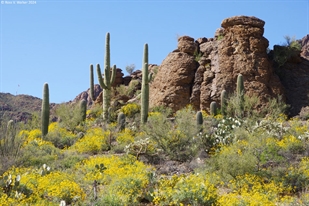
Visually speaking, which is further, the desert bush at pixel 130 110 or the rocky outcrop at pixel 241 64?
the desert bush at pixel 130 110

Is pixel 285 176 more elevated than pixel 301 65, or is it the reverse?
pixel 301 65

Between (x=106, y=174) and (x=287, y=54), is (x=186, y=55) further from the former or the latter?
(x=106, y=174)

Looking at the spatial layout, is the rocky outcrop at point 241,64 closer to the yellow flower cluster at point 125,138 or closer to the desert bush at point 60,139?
the yellow flower cluster at point 125,138

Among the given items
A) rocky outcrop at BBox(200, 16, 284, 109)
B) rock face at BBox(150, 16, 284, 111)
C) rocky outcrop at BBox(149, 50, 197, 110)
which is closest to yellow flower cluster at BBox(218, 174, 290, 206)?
rocky outcrop at BBox(200, 16, 284, 109)

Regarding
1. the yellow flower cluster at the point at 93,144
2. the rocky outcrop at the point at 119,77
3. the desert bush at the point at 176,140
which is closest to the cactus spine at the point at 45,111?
the yellow flower cluster at the point at 93,144

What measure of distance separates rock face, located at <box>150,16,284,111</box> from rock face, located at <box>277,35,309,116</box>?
4.02 ft

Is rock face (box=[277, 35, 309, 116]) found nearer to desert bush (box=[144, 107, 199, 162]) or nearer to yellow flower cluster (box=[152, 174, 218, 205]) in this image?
desert bush (box=[144, 107, 199, 162])

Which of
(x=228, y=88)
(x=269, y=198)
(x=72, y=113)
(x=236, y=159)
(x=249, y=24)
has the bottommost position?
(x=269, y=198)

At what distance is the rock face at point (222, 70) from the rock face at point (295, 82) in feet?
4.02

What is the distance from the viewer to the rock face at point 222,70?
21922 mm

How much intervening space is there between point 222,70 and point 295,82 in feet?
16.4

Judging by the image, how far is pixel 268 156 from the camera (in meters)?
11.0

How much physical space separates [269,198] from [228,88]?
556 inches

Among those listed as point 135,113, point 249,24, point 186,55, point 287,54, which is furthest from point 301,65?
point 135,113
